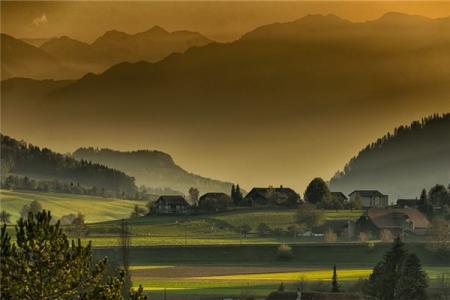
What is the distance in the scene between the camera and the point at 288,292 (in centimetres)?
8206

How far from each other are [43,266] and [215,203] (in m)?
137

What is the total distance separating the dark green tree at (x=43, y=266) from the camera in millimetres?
35344

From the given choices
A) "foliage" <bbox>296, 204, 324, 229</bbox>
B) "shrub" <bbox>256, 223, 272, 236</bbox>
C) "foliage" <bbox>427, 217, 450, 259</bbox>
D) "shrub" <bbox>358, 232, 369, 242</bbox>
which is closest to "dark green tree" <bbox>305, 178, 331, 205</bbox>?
"foliage" <bbox>296, 204, 324, 229</bbox>

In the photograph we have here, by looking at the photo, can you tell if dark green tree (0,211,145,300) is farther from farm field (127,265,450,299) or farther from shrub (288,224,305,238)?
shrub (288,224,305,238)

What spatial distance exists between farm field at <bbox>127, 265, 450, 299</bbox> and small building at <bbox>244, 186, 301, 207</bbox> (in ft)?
207

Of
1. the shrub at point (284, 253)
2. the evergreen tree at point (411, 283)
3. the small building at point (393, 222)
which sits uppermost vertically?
the small building at point (393, 222)

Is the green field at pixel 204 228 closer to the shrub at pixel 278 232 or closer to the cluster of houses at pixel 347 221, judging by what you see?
the shrub at pixel 278 232

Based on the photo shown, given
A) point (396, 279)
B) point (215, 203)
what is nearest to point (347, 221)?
point (215, 203)

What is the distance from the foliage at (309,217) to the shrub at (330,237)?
731 cm

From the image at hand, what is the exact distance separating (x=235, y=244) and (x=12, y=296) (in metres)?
90.8

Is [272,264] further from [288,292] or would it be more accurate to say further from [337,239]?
[288,292]

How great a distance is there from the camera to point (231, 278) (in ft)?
333

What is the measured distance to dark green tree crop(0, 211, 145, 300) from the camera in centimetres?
3534

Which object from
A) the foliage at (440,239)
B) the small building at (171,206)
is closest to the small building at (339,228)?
the foliage at (440,239)
